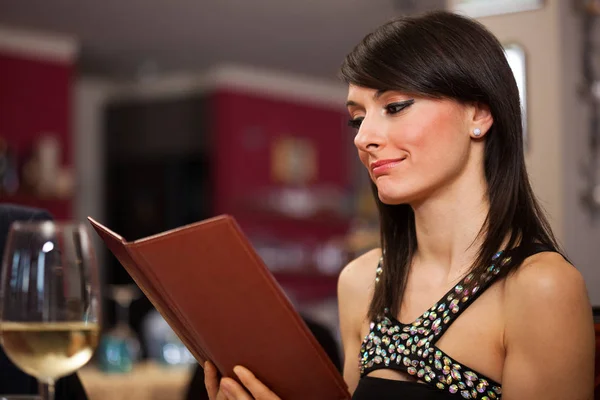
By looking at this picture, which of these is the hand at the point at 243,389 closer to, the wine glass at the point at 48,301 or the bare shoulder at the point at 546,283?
the wine glass at the point at 48,301

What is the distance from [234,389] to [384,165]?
1.44 feet

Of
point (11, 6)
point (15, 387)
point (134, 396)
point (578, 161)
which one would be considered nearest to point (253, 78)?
point (11, 6)

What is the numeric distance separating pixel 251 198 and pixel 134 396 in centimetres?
542

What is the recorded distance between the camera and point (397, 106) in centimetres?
137

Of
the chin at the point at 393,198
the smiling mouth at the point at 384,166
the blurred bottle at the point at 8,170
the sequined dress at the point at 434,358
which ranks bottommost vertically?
the blurred bottle at the point at 8,170

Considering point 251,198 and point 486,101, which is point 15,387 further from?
point 251,198

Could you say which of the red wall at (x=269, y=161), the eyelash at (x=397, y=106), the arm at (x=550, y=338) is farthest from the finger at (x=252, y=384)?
Result: the red wall at (x=269, y=161)

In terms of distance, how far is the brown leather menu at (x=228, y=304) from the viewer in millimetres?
1045

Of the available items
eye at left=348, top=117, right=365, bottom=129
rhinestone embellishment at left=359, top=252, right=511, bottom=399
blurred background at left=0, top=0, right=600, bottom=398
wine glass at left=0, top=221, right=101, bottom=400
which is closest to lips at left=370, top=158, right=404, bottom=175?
eye at left=348, top=117, right=365, bottom=129

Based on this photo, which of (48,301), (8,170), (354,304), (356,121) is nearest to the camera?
(48,301)

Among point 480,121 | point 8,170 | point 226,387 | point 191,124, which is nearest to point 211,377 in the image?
point 226,387

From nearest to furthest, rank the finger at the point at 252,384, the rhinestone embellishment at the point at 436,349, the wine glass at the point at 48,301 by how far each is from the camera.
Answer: the wine glass at the point at 48,301, the finger at the point at 252,384, the rhinestone embellishment at the point at 436,349

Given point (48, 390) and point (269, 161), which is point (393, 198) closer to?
point (48, 390)

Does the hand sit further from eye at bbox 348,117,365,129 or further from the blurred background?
the blurred background
